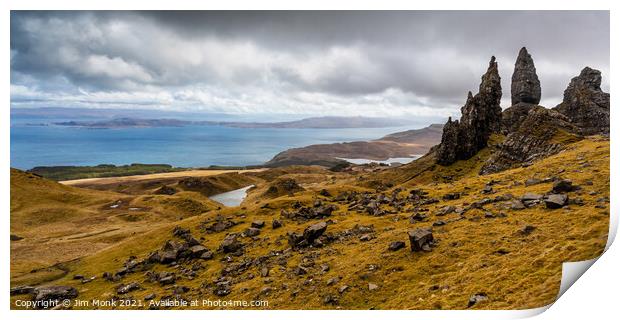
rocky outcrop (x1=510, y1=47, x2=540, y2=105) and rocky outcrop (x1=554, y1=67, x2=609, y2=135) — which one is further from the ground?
rocky outcrop (x1=510, y1=47, x2=540, y2=105)

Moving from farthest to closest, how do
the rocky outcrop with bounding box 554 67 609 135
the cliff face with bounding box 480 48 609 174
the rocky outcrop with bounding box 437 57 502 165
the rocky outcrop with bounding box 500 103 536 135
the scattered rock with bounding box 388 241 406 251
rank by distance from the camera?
the rocky outcrop with bounding box 500 103 536 135 < the rocky outcrop with bounding box 437 57 502 165 < the rocky outcrop with bounding box 554 67 609 135 < the cliff face with bounding box 480 48 609 174 < the scattered rock with bounding box 388 241 406 251

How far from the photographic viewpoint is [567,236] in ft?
109

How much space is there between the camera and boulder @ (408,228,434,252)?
124 feet

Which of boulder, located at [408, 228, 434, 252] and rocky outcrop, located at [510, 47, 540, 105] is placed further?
rocky outcrop, located at [510, 47, 540, 105]

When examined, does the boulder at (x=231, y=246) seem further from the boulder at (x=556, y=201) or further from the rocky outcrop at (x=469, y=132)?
the rocky outcrop at (x=469, y=132)

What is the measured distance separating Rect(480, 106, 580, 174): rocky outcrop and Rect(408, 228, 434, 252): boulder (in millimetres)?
70513

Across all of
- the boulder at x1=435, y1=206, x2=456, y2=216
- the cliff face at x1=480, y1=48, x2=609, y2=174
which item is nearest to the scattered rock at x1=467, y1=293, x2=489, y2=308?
the boulder at x1=435, y1=206, x2=456, y2=216

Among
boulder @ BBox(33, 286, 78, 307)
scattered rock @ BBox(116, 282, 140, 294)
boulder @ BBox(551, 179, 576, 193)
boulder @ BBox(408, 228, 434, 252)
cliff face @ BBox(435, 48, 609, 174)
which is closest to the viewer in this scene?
boulder @ BBox(408, 228, 434, 252)

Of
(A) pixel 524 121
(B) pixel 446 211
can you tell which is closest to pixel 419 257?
(B) pixel 446 211

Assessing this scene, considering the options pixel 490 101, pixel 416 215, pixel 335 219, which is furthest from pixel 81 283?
pixel 490 101

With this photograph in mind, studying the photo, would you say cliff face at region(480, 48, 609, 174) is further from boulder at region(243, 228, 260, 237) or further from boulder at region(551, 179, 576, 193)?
boulder at region(243, 228, 260, 237)

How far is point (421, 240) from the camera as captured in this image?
125 ft

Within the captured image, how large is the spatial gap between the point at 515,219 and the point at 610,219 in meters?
8.02
